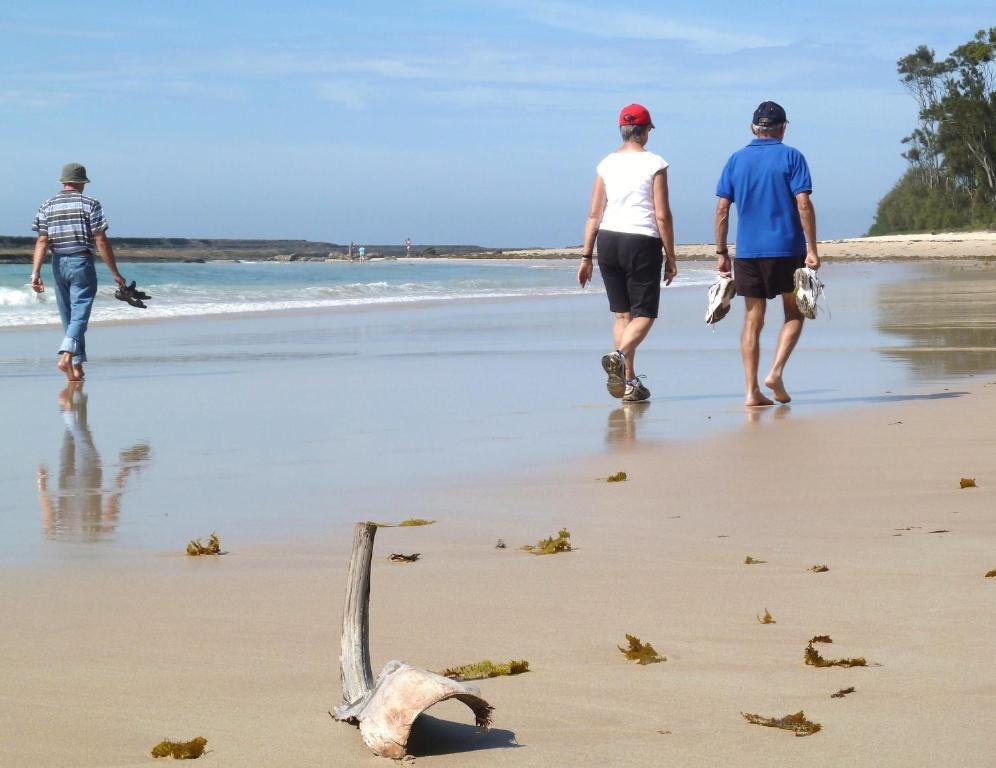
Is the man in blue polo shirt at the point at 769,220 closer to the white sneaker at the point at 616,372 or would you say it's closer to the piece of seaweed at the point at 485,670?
the white sneaker at the point at 616,372

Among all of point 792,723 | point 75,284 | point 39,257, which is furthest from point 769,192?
point 39,257

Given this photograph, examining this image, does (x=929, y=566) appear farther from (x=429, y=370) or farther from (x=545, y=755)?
(x=429, y=370)

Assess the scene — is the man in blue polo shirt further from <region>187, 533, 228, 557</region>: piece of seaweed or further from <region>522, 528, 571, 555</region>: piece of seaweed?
<region>187, 533, 228, 557</region>: piece of seaweed

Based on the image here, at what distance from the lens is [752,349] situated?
24.4ft

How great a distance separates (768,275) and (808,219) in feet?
1.21

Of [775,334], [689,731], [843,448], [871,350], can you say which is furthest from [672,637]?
[775,334]

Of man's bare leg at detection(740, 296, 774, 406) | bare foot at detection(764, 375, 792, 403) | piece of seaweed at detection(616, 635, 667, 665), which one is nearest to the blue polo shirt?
man's bare leg at detection(740, 296, 774, 406)

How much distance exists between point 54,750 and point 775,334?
10925 millimetres

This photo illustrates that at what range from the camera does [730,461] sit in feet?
17.6

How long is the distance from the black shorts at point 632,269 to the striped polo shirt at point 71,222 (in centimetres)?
410

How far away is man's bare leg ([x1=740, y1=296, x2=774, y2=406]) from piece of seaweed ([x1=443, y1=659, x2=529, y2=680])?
4.76m

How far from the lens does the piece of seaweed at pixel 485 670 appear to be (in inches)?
104

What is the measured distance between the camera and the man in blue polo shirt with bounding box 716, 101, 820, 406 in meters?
7.42

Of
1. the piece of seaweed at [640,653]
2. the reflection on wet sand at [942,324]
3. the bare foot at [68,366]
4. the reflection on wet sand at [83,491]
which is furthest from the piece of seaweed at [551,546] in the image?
the bare foot at [68,366]
